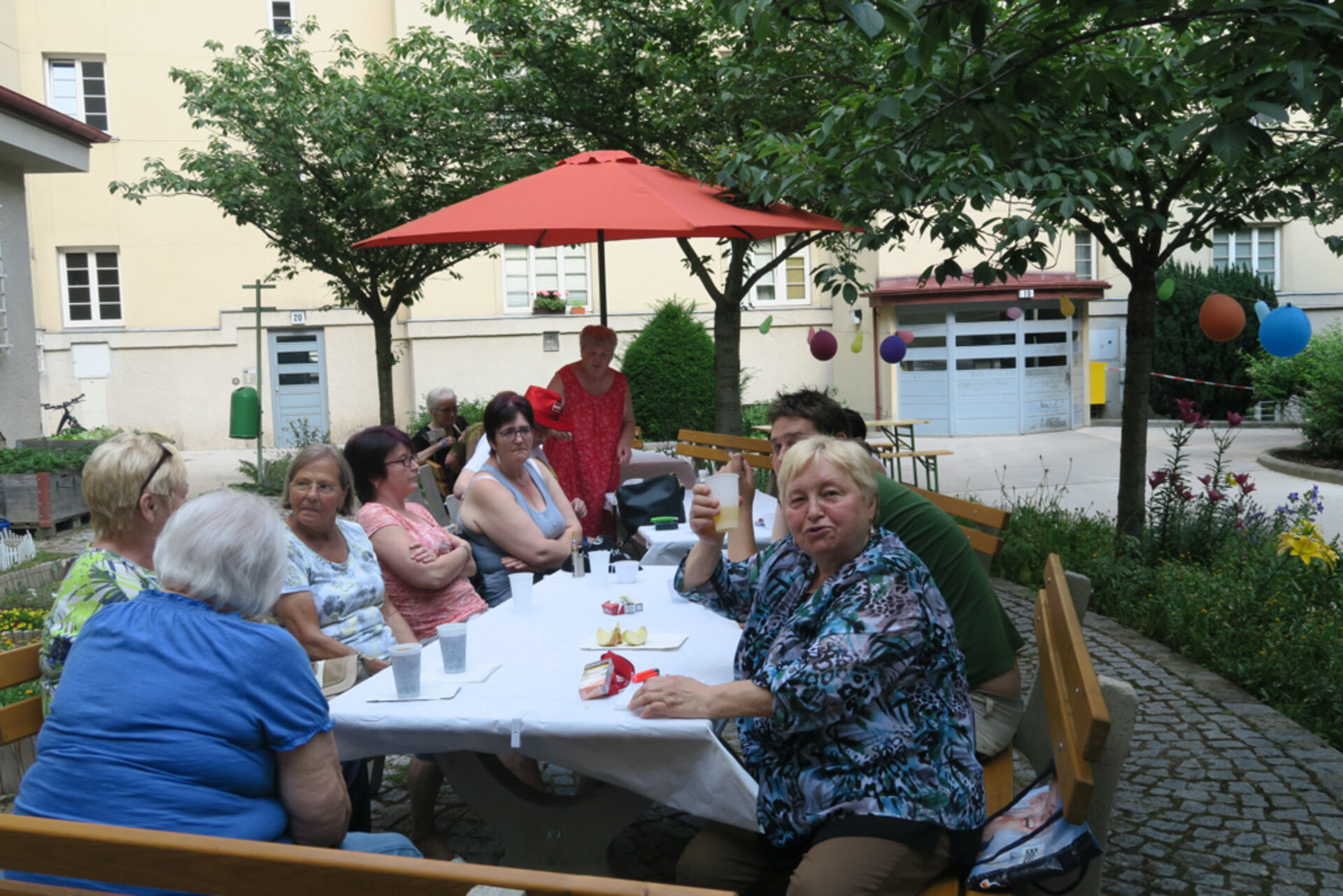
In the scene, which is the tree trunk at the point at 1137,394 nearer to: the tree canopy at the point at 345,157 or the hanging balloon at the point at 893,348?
the tree canopy at the point at 345,157

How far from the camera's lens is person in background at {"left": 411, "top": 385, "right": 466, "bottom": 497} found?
320 inches

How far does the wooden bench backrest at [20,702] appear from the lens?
2.68 m

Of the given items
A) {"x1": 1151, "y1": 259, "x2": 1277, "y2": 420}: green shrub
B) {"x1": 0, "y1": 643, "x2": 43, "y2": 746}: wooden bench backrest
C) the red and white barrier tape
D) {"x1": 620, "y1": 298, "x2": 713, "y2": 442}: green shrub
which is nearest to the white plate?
{"x1": 0, "y1": 643, "x2": 43, "y2": 746}: wooden bench backrest

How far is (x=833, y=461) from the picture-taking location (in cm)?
262

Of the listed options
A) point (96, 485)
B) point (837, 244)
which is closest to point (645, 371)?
point (837, 244)

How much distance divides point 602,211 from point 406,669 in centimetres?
375

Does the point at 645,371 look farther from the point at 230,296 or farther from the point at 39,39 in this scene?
the point at 39,39

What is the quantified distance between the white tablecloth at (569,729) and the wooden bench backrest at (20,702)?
2.54ft

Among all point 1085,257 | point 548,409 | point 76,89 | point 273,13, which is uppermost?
point 273,13

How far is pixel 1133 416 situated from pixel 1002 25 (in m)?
4.06

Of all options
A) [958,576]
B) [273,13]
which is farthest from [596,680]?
[273,13]

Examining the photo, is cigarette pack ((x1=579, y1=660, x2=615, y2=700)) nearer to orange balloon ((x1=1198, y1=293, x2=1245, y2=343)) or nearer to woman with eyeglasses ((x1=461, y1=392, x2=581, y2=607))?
woman with eyeglasses ((x1=461, y1=392, x2=581, y2=607))

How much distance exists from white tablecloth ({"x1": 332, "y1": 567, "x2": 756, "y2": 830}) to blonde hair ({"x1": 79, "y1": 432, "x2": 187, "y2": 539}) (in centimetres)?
81

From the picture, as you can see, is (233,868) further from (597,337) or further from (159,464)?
(597,337)
